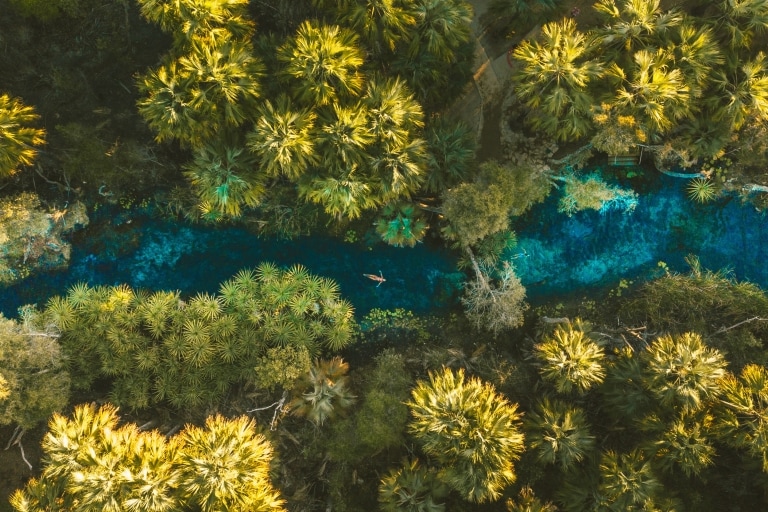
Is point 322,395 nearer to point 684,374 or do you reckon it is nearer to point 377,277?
point 377,277

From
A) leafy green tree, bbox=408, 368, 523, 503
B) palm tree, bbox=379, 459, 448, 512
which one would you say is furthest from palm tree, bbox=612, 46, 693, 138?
palm tree, bbox=379, 459, 448, 512

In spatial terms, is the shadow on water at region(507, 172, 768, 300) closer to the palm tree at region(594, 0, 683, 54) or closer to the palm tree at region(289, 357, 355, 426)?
the palm tree at region(594, 0, 683, 54)

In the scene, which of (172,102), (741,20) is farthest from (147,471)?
(741,20)

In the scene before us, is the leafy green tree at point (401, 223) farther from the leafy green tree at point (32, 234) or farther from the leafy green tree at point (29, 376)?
the leafy green tree at point (29, 376)

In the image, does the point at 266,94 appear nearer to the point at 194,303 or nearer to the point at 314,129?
the point at 314,129

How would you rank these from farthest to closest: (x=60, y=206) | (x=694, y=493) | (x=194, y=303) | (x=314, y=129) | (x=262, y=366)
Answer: (x=60, y=206) → (x=194, y=303) → (x=262, y=366) → (x=694, y=493) → (x=314, y=129)

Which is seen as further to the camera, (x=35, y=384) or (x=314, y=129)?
(x=35, y=384)

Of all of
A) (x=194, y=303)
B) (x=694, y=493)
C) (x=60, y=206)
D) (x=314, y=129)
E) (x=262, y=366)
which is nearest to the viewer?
(x=314, y=129)

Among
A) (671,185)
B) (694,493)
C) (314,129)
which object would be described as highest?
(314,129)

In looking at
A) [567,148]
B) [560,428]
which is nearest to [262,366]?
[560,428]
